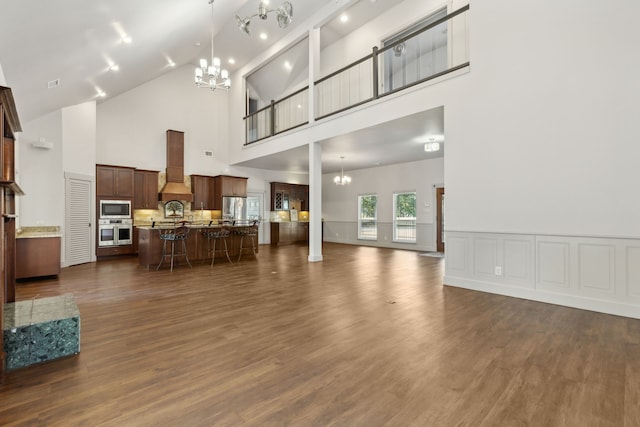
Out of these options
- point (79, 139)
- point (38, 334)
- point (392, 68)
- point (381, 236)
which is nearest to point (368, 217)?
point (381, 236)

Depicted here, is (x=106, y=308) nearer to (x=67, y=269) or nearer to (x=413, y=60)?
(x=67, y=269)

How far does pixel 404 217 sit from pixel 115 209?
335 inches

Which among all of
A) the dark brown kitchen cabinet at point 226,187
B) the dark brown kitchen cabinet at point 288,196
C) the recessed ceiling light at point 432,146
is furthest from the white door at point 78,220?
the recessed ceiling light at point 432,146

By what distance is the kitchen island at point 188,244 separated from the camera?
21.0 ft

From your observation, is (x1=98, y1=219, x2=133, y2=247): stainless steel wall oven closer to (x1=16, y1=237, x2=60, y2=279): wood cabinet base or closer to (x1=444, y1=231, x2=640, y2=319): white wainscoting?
(x1=16, y1=237, x2=60, y2=279): wood cabinet base

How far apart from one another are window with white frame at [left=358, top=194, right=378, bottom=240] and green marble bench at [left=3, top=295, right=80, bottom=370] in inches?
364

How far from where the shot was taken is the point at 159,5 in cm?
456

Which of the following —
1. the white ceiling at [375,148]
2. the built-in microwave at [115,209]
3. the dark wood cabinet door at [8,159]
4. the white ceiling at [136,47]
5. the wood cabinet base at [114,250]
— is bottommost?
the wood cabinet base at [114,250]

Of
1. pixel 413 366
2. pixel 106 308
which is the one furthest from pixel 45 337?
pixel 413 366

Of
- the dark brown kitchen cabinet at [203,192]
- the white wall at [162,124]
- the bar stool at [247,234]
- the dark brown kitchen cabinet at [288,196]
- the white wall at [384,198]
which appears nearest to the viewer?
the bar stool at [247,234]

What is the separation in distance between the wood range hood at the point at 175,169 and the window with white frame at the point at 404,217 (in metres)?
6.67

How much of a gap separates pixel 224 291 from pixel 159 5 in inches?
175

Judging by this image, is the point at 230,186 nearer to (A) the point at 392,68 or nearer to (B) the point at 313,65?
(B) the point at 313,65

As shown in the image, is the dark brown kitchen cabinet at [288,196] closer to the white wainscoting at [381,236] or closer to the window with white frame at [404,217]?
the white wainscoting at [381,236]
